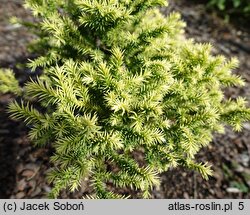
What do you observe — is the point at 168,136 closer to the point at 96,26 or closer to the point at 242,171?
the point at 96,26

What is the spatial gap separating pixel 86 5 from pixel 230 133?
238cm

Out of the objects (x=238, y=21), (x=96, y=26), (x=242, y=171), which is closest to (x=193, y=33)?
(x=238, y=21)

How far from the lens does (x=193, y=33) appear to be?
5.54 meters

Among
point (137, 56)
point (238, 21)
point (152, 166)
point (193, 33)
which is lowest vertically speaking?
point (152, 166)

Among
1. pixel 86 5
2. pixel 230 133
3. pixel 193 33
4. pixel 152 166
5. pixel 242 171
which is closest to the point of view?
pixel 86 5

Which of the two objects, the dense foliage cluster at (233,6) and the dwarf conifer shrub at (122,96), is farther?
the dense foliage cluster at (233,6)

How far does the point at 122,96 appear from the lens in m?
2.06

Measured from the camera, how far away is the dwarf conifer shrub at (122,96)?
2076mm
